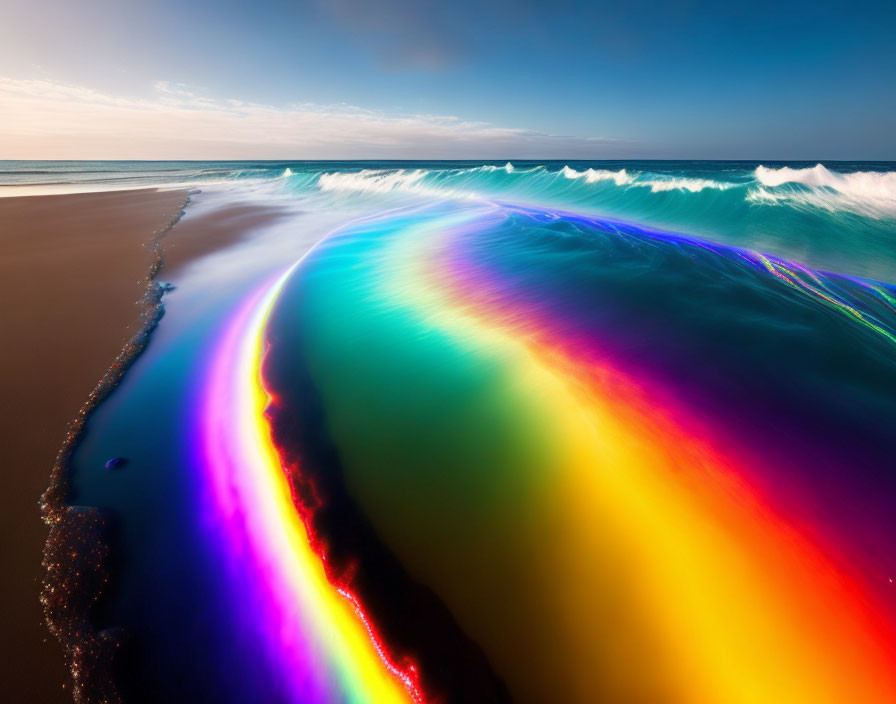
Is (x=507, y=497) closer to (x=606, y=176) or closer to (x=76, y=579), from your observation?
(x=76, y=579)

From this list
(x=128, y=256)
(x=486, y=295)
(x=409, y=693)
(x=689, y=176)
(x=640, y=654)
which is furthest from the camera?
(x=689, y=176)

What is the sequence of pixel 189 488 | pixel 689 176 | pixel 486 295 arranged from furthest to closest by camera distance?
pixel 689 176 < pixel 486 295 < pixel 189 488

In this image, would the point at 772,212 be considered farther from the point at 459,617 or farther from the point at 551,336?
the point at 459,617

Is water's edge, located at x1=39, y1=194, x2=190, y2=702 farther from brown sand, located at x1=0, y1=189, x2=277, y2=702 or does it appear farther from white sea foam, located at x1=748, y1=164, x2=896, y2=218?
white sea foam, located at x1=748, y1=164, x2=896, y2=218

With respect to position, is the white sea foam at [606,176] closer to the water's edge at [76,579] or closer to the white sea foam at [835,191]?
the white sea foam at [835,191]

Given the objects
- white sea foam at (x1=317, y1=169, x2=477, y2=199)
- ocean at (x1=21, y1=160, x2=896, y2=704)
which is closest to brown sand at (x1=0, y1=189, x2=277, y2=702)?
ocean at (x1=21, y1=160, x2=896, y2=704)

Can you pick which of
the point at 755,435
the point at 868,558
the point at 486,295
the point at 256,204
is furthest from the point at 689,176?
the point at 256,204
